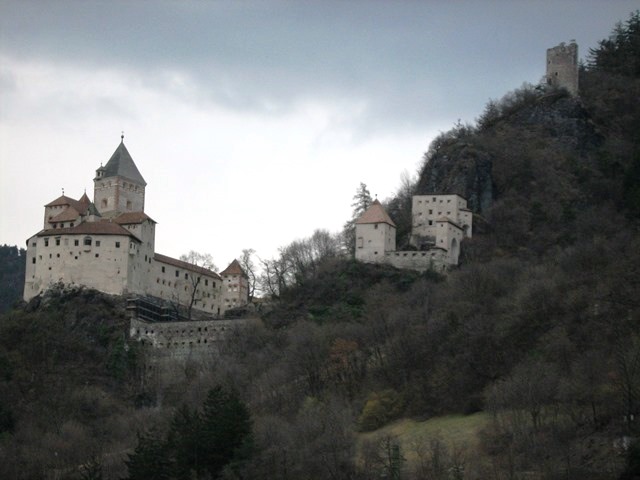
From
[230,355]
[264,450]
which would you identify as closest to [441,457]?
[264,450]

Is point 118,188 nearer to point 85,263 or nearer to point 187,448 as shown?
point 85,263

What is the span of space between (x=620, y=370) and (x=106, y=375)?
39.7 metres

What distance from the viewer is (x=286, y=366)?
8062cm

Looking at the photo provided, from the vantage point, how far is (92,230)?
98.4m

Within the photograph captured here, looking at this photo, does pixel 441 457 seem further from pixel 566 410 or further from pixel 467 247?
pixel 467 247

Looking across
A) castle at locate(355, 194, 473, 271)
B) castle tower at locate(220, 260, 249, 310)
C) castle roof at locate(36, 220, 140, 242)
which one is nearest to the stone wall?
castle at locate(355, 194, 473, 271)

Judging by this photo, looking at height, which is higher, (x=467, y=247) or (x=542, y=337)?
(x=467, y=247)

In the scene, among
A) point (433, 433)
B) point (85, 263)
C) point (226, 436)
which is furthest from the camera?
point (85, 263)

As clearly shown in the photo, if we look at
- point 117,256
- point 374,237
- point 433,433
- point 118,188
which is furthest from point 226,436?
point 118,188

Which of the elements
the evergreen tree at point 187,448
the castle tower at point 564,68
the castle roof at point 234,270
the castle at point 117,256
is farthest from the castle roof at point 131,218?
the evergreen tree at point 187,448

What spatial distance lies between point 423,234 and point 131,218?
20.7 m

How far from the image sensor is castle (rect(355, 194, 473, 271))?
9125cm

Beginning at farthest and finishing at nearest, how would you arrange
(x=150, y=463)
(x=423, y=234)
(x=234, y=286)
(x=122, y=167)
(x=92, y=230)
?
1. (x=122, y=167)
2. (x=234, y=286)
3. (x=92, y=230)
4. (x=423, y=234)
5. (x=150, y=463)

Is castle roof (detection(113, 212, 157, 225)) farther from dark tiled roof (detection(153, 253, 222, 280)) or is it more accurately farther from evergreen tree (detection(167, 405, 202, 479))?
evergreen tree (detection(167, 405, 202, 479))
